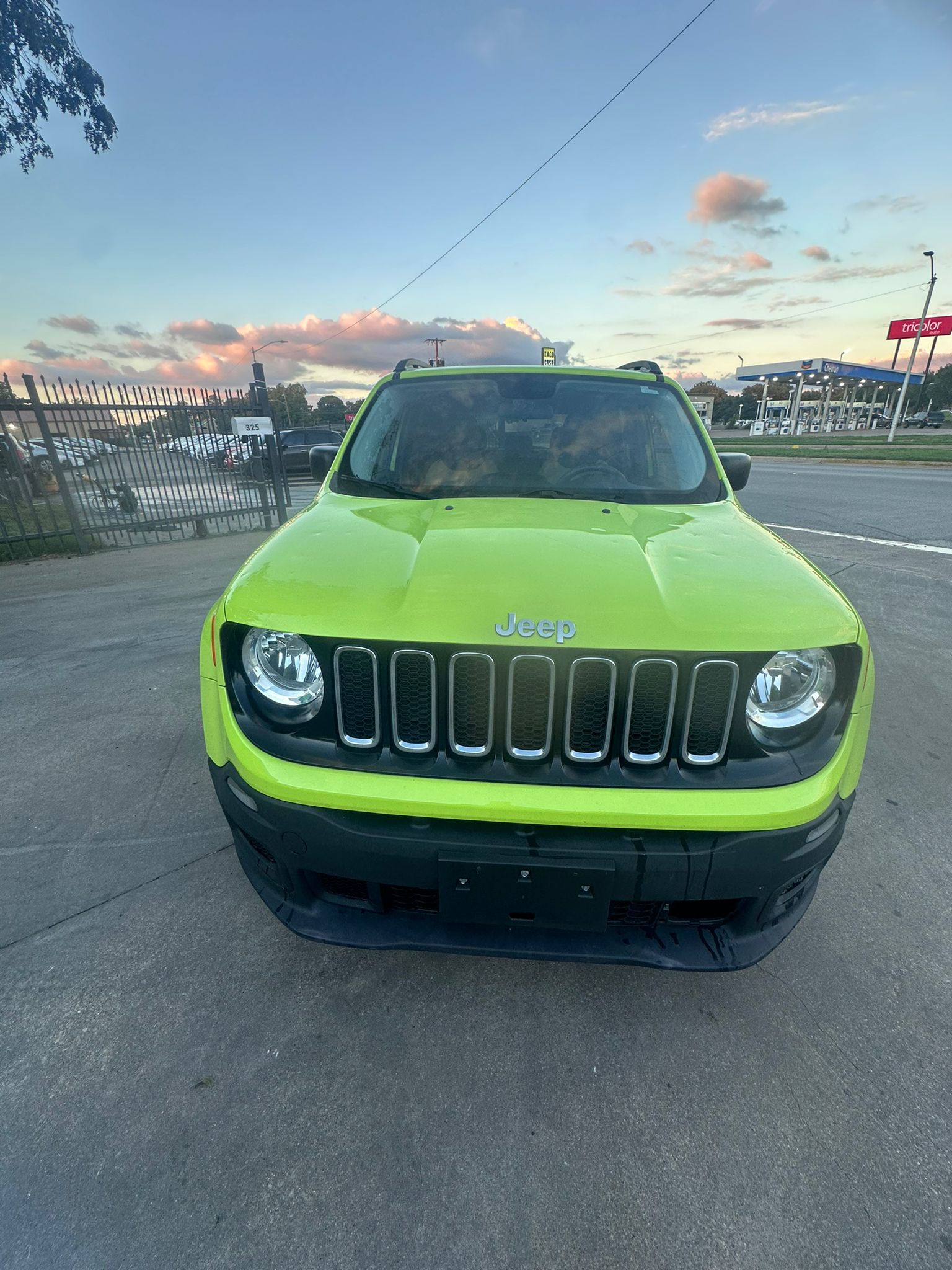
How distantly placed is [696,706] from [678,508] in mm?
1049

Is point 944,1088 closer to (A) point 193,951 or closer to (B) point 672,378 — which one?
(A) point 193,951

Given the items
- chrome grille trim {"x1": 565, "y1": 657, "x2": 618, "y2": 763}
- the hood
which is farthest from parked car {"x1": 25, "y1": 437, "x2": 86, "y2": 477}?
chrome grille trim {"x1": 565, "y1": 657, "x2": 618, "y2": 763}

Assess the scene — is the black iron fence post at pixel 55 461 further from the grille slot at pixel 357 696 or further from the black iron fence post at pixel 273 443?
the grille slot at pixel 357 696

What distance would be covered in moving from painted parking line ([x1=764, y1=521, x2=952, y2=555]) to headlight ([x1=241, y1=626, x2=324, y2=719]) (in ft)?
22.5

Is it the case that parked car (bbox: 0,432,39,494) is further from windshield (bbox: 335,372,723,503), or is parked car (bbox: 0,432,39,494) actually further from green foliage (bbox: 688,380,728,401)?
green foliage (bbox: 688,380,728,401)

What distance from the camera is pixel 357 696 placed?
1641mm

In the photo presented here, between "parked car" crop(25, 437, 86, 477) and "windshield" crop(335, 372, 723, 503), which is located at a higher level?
"windshield" crop(335, 372, 723, 503)

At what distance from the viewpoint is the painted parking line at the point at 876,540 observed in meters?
7.76

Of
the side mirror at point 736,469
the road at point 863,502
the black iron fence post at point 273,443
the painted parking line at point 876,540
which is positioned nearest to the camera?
the side mirror at point 736,469

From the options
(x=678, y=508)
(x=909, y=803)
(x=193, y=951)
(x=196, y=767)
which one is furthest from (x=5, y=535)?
(x=909, y=803)

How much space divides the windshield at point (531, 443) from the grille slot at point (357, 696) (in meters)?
1.11

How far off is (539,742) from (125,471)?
10617 millimetres

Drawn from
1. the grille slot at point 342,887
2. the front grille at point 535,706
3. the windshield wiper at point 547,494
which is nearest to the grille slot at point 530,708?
the front grille at point 535,706

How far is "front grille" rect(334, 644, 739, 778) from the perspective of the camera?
61.2 inches
